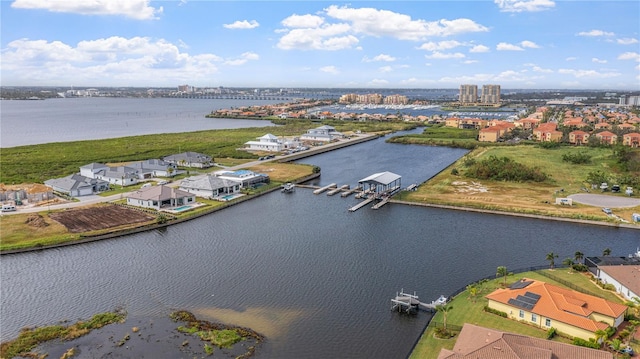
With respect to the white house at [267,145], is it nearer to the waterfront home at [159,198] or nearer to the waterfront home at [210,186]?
the waterfront home at [210,186]

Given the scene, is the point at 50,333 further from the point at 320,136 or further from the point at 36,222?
the point at 320,136

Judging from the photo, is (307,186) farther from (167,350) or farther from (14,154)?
Answer: (14,154)

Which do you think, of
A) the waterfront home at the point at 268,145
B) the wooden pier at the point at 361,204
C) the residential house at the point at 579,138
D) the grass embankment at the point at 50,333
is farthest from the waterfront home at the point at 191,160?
the residential house at the point at 579,138

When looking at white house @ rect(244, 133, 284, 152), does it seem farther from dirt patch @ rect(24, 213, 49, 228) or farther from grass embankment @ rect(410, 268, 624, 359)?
grass embankment @ rect(410, 268, 624, 359)

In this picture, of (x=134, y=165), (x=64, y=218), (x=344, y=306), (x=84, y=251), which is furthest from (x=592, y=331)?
(x=134, y=165)

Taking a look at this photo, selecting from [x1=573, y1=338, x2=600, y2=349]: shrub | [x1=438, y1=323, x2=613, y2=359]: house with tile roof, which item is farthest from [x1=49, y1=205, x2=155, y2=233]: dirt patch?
[x1=573, y1=338, x2=600, y2=349]: shrub
